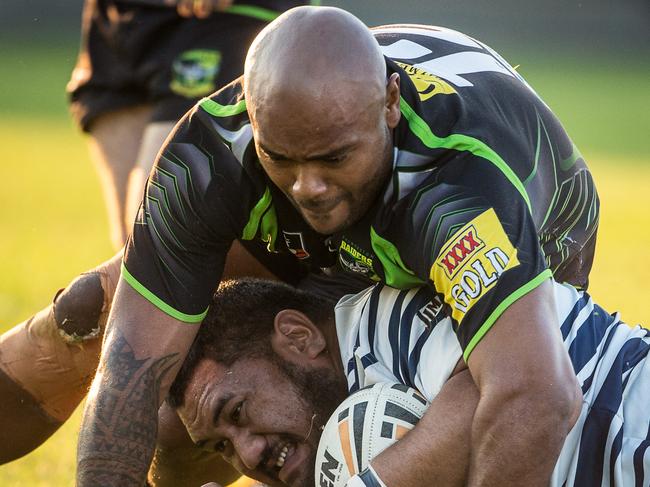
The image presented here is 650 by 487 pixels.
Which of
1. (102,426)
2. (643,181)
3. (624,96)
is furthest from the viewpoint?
(624,96)

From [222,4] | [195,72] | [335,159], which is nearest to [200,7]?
[222,4]

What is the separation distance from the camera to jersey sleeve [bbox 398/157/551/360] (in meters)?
3.29

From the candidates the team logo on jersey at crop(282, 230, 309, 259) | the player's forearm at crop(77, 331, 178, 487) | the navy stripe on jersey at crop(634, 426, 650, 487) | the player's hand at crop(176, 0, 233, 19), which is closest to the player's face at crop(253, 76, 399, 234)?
the team logo on jersey at crop(282, 230, 309, 259)

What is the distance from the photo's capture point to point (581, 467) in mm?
3592

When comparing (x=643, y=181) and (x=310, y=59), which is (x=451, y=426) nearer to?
(x=310, y=59)

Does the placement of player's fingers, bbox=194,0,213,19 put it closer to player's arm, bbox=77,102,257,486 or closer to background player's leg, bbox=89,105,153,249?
background player's leg, bbox=89,105,153,249

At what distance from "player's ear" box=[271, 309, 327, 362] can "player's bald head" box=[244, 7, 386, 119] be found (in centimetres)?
94

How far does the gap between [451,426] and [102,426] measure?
3.75 ft

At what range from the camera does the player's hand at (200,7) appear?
5.90 meters

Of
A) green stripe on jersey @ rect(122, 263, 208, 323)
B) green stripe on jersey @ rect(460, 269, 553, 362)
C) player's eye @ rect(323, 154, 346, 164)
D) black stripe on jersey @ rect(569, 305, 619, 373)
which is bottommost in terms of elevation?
green stripe on jersey @ rect(122, 263, 208, 323)

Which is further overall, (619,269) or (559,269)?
(619,269)

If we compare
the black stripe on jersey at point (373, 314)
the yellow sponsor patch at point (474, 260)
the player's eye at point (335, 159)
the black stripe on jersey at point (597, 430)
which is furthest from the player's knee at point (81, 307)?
the black stripe on jersey at point (597, 430)

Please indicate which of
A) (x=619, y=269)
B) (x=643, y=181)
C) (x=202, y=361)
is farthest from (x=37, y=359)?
(x=643, y=181)

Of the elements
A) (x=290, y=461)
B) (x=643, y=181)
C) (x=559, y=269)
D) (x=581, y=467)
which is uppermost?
(x=559, y=269)
